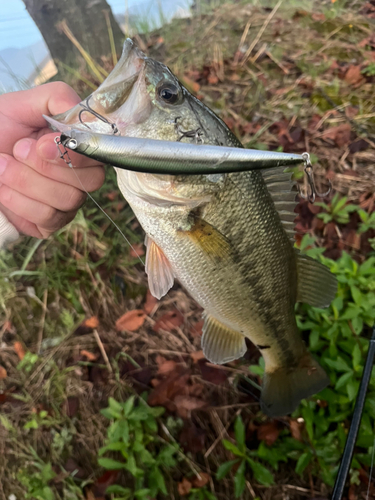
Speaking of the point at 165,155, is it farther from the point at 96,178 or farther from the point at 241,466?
the point at 241,466

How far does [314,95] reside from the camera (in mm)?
3125

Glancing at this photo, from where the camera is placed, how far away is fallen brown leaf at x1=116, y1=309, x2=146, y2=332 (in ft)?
7.64

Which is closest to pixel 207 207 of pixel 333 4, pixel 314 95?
pixel 314 95

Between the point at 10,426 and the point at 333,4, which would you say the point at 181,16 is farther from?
the point at 10,426

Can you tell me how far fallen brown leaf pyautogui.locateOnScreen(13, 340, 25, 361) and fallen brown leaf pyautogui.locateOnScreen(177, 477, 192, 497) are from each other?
146 centimetres

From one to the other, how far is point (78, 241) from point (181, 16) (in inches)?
138

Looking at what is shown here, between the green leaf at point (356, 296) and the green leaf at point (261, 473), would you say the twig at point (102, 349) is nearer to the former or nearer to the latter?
the green leaf at point (261, 473)

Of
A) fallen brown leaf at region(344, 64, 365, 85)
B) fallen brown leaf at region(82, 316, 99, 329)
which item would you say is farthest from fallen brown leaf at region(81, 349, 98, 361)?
fallen brown leaf at region(344, 64, 365, 85)

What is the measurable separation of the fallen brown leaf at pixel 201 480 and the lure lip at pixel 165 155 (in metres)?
1.92

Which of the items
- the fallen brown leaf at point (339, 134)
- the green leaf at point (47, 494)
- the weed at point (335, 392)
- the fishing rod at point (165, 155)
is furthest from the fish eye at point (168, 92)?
the fallen brown leaf at point (339, 134)

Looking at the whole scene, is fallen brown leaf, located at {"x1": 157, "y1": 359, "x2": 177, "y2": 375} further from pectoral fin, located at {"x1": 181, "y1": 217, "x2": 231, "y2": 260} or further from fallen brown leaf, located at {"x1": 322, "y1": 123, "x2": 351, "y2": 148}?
fallen brown leaf, located at {"x1": 322, "y1": 123, "x2": 351, "y2": 148}

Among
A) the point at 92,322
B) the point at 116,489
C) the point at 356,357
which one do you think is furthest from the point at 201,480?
the point at 92,322

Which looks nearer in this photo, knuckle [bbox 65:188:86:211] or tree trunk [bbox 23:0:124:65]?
knuckle [bbox 65:188:86:211]

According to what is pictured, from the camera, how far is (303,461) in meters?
1.62
